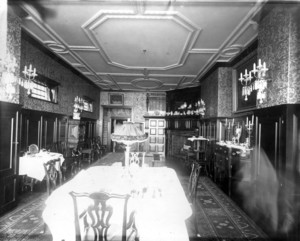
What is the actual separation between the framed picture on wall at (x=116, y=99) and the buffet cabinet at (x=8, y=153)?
878cm

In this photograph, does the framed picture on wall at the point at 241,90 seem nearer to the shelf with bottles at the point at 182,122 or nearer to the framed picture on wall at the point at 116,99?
the shelf with bottles at the point at 182,122

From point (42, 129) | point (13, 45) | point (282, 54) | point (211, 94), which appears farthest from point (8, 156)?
point (211, 94)

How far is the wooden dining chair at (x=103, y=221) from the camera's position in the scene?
1.85m

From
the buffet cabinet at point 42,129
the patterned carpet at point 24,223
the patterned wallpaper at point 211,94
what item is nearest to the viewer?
the patterned carpet at point 24,223

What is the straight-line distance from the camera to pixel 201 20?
175 inches

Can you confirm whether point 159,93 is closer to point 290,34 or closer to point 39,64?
point 39,64

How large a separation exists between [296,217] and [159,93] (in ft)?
34.0

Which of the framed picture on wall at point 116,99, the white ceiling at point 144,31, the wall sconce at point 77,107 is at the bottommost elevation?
the wall sconce at point 77,107

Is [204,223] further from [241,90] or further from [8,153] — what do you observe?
[241,90]

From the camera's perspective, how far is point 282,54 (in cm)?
372

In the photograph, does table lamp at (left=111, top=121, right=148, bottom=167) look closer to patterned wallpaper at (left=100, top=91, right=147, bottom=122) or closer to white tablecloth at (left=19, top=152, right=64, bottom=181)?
white tablecloth at (left=19, top=152, right=64, bottom=181)

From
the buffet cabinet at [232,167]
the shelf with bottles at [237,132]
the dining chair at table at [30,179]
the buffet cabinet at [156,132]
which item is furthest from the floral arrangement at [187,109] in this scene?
the dining chair at table at [30,179]

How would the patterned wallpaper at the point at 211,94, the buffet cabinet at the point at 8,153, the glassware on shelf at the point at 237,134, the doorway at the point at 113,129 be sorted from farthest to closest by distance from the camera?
the doorway at the point at 113,129 < the patterned wallpaper at the point at 211,94 < the glassware on shelf at the point at 237,134 < the buffet cabinet at the point at 8,153

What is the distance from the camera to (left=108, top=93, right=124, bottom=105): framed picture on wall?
13.1 m
